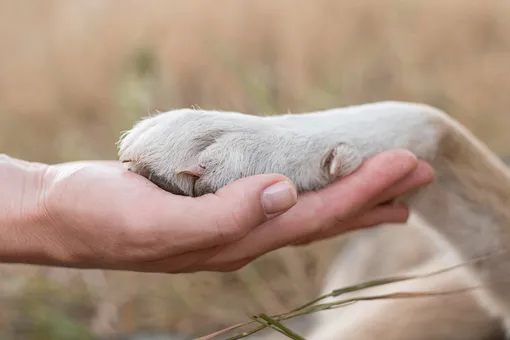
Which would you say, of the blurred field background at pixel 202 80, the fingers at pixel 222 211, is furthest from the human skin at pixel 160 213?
the blurred field background at pixel 202 80

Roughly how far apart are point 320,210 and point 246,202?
245mm

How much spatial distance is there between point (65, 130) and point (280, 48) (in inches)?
48.8

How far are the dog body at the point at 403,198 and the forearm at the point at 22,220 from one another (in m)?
0.22

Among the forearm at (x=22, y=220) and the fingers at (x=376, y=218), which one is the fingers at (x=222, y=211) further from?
the fingers at (x=376, y=218)

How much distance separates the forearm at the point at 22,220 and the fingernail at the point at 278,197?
0.44 metres

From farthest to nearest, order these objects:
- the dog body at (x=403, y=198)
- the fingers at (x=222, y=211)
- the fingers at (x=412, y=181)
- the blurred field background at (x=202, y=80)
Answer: the blurred field background at (x=202, y=80) → the fingers at (x=412, y=181) → the dog body at (x=403, y=198) → the fingers at (x=222, y=211)

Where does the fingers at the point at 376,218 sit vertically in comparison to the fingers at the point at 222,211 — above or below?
below

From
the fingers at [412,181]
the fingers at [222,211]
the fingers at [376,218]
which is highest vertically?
the fingers at [222,211]

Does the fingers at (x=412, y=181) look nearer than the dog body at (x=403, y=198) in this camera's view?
No

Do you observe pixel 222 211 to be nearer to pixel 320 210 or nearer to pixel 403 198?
pixel 320 210

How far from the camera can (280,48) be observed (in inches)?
138

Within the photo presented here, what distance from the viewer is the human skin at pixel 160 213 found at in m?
0.96

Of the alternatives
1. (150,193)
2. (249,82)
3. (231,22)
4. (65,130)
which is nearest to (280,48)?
(231,22)

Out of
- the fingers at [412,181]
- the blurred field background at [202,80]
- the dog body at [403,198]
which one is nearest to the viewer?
the dog body at [403,198]
